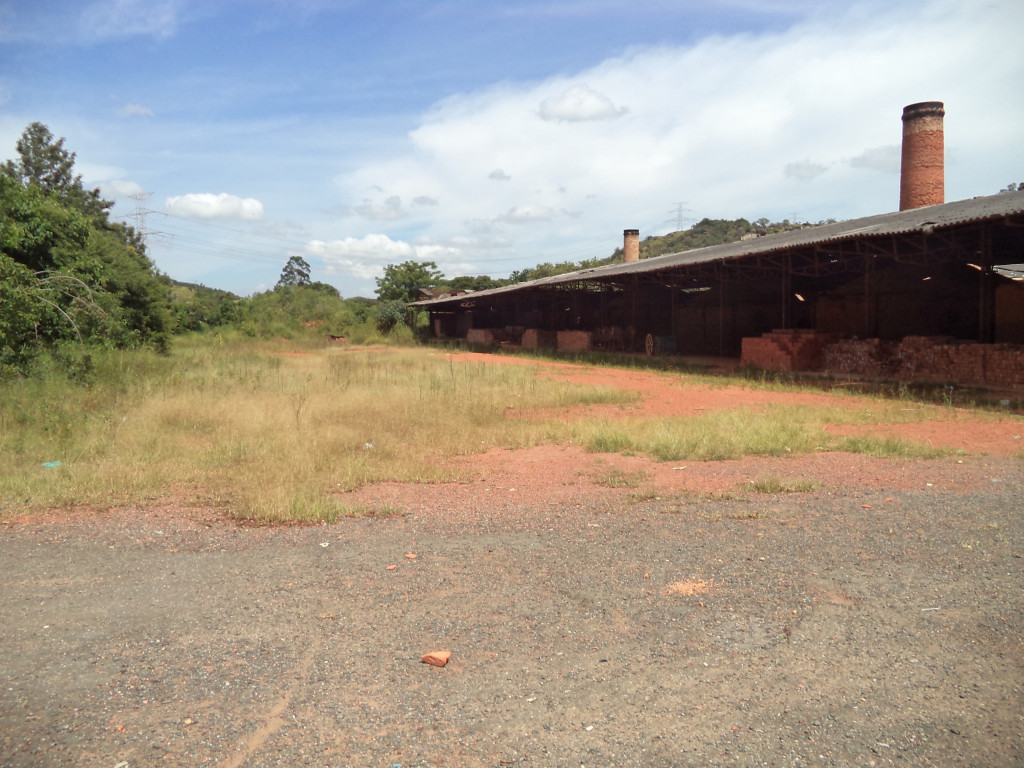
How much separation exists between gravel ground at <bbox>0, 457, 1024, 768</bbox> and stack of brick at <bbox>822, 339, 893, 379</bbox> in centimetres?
1236

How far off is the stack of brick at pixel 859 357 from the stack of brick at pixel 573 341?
41.8 ft

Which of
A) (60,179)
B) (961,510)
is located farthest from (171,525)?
(60,179)

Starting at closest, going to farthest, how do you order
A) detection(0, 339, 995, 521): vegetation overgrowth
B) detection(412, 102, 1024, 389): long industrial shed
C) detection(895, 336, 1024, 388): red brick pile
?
1. detection(0, 339, 995, 521): vegetation overgrowth
2. detection(895, 336, 1024, 388): red brick pile
3. detection(412, 102, 1024, 389): long industrial shed

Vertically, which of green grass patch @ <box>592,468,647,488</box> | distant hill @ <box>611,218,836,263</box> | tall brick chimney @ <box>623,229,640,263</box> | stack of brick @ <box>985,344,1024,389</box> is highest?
distant hill @ <box>611,218,836,263</box>

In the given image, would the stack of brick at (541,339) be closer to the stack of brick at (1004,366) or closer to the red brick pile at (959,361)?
the red brick pile at (959,361)

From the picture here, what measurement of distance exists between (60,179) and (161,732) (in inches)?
1997

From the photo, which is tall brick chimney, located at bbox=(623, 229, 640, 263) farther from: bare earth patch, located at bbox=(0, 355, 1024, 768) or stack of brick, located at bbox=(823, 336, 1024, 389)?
bare earth patch, located at bbox=(0, 355, 1024, 768)

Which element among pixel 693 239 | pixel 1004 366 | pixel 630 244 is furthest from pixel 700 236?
pixel 1004 366

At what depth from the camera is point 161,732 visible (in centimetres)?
281

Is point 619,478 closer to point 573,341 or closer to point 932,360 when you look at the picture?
point 932,360

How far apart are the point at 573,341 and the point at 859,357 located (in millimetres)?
15614

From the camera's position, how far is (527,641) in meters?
3.58

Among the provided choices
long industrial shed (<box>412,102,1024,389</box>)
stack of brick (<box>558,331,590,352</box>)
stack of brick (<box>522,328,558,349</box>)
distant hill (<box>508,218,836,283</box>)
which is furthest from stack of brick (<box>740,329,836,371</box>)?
distant hill (<box>508,218,836,283</box>)

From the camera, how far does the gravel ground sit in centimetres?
273
